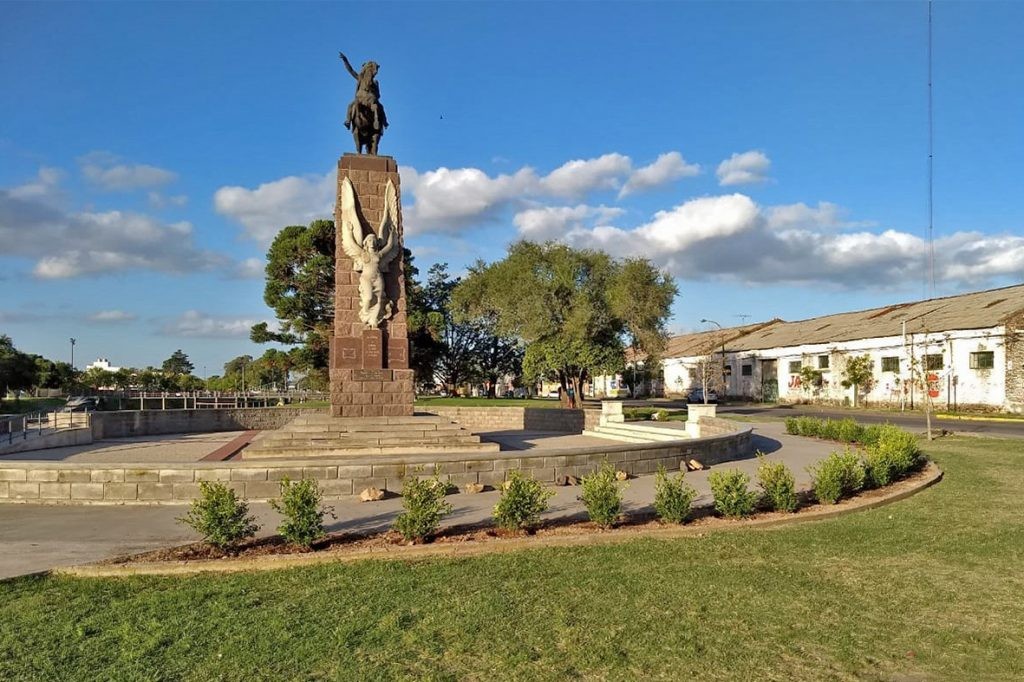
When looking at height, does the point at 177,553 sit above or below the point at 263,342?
below

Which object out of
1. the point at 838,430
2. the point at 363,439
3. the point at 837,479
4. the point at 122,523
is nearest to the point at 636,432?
the point at 838,430

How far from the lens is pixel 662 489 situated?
27.4ft

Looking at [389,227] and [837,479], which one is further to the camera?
[389,227]

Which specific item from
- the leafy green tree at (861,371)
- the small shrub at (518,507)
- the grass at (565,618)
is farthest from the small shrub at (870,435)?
the leafy green tree at (861,371)

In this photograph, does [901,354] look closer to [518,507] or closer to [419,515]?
[518,507]

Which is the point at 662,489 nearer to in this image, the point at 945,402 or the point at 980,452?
the point at 980,452

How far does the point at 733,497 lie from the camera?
27.9ft

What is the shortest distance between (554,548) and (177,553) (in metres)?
3.85

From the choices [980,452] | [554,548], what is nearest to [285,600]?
[554,548]

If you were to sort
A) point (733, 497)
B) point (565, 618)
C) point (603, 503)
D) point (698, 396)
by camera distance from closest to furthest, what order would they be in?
point (565, 618), point (603, 503), point (733, 497), point (698, 396)

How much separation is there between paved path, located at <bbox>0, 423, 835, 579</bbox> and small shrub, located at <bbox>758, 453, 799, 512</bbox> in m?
1.19

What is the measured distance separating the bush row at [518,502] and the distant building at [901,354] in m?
19.9

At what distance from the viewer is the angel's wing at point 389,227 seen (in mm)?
15969

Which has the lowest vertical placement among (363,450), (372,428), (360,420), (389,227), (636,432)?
(636,432)
